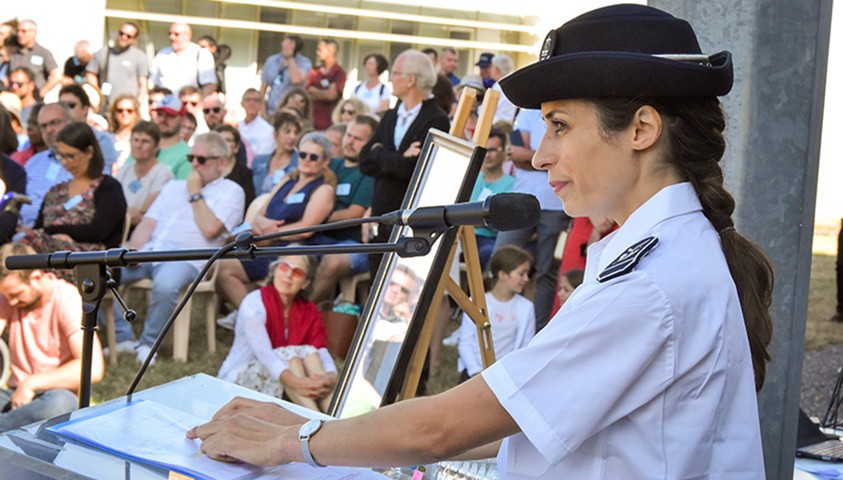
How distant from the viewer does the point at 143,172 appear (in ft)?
25.5

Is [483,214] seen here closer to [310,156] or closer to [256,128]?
[310,156]

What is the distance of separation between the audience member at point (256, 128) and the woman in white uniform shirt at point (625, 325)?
682 cm

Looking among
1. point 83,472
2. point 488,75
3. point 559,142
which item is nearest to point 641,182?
point 559,142

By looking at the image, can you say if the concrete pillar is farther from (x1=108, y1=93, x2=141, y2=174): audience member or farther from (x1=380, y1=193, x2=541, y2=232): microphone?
(x1=108, y1=93, x2=141, y2=174): audience member

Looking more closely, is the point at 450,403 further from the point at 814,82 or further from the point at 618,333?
the point at 814,82

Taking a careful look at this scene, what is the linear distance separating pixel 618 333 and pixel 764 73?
1.04 metres

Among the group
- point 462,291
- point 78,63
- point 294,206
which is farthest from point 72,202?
point 78,63

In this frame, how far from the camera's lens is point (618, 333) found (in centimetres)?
143

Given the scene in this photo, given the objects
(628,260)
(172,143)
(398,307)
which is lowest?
(398,307)

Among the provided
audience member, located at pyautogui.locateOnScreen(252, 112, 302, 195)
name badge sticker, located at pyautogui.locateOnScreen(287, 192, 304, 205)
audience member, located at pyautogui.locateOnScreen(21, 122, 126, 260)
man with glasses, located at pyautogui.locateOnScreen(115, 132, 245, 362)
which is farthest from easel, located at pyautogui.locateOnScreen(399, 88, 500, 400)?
audience member, located at pyautogui.locateOnScreen(252, 112, 302, 195)

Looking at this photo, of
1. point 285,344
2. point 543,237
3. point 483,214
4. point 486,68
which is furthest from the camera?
point 486,68

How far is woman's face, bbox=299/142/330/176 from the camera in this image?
6.80 meters

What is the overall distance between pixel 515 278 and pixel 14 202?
147 inches

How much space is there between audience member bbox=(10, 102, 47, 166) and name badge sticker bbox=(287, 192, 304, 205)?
2482mm
